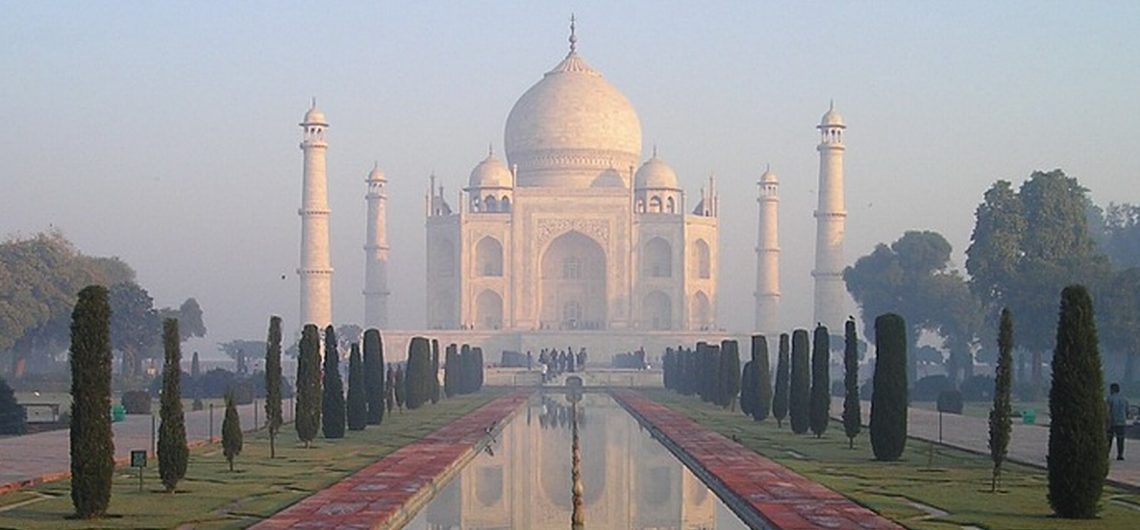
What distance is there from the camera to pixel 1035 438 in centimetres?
2083

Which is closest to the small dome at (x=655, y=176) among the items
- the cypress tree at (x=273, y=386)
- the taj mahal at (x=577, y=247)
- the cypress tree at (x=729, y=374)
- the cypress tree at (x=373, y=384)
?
the taj mahal at (x=577, y=247)

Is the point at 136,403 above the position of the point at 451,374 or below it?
below

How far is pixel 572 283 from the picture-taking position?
57.2m

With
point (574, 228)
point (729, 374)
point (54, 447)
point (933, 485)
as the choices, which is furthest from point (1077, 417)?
point (574, 228)

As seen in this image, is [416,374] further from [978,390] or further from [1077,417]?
[1077,417]

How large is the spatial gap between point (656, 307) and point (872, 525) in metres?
45.0

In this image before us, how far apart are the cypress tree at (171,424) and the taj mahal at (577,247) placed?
38.6 meters

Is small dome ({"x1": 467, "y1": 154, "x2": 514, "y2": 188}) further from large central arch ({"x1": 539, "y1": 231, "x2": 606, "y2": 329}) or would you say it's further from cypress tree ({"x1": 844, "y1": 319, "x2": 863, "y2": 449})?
cypress tree ({"x1": 844, "y1": 319, "x2": 863, "y2": 449})

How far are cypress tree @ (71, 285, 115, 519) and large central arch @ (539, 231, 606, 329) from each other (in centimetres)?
4404

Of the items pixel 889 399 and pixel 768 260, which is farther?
pixel 768 260

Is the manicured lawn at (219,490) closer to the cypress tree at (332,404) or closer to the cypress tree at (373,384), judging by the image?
the cypress tree at (332,404)

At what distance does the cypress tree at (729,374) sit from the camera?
2986 cm

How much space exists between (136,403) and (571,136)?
3106cm

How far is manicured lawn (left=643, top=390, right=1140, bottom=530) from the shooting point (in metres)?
11.8
